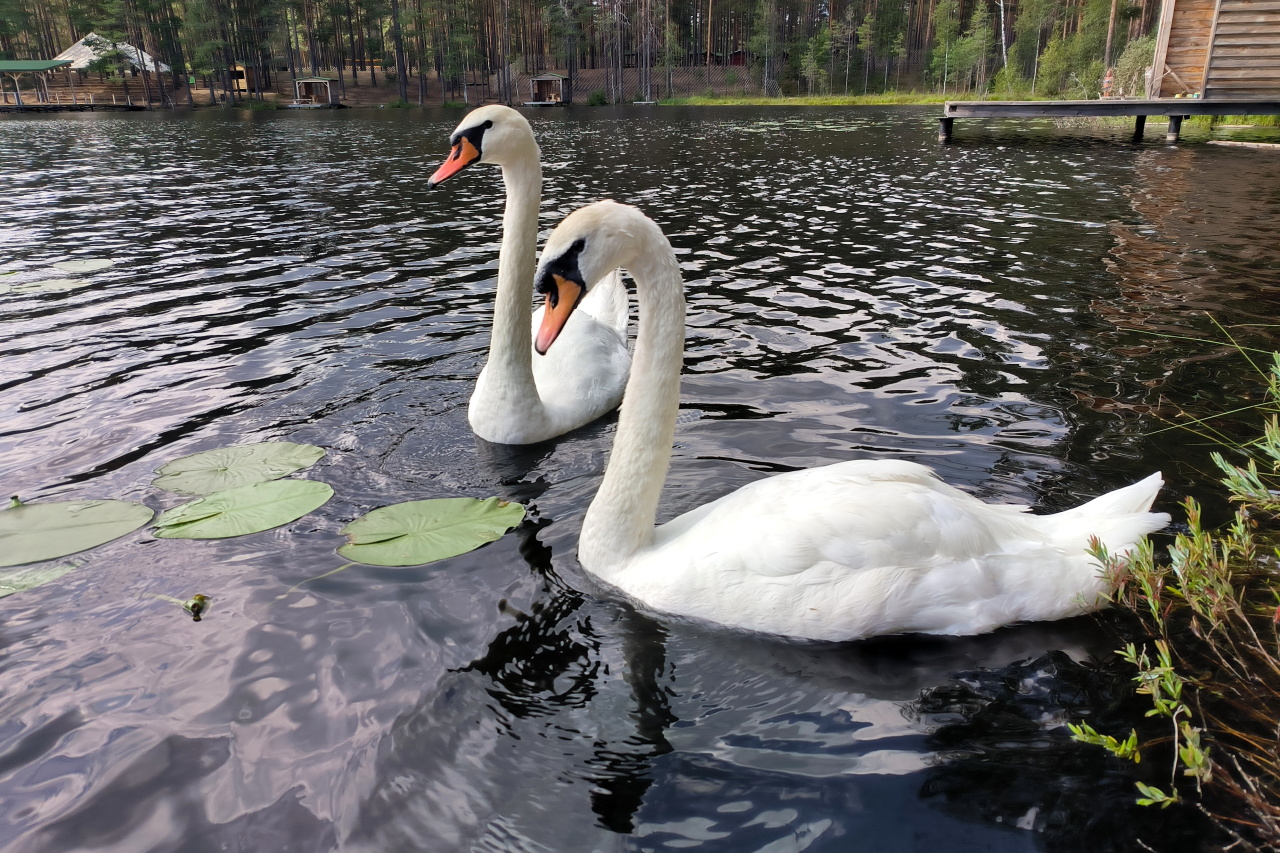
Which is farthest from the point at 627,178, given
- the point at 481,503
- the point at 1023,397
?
the point at 481,503

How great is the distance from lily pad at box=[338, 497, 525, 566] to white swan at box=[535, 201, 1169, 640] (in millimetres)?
950

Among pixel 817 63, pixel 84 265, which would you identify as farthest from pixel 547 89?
pixel 84 265

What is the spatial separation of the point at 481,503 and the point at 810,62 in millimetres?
86497

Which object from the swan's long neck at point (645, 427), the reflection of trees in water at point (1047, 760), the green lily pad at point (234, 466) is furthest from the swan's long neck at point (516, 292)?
the reflection of trees in water at point (1047, 760)

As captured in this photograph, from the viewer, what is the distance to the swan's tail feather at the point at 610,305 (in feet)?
22.1

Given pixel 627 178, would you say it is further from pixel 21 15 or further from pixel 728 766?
pixel 21 15

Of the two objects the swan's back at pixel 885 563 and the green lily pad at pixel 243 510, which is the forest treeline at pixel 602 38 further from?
the green lily pad at pixel 243 510

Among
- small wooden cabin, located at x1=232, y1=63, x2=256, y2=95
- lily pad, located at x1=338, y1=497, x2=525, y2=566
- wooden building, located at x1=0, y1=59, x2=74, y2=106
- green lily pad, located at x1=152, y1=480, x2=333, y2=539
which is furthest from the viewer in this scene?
small wooden cabin, located at x1=232, y1=63, x2=256, y2=95

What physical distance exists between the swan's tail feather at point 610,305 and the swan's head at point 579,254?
133 inches

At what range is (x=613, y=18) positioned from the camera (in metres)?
79.1

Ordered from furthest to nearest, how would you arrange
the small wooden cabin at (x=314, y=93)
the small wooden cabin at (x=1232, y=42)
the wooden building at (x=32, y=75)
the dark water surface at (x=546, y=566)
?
the small wooden cabin at (x=314, y=93), the wooden building at (x=32, y=75), the small wooden cabin at (x=1232, y=42), the dark water surface at (x=546, y=566)

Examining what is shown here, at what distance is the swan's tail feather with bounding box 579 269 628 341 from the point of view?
6.72 metres

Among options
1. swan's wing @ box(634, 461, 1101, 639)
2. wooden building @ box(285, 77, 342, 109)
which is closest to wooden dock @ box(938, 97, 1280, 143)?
swan's wing @ box(634, 461, 1101, 639)

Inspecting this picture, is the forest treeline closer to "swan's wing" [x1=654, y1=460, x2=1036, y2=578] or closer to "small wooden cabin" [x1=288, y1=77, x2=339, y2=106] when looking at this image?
"small wooden cabin" [x1=288, y1=77, x2=339, y2=106]
